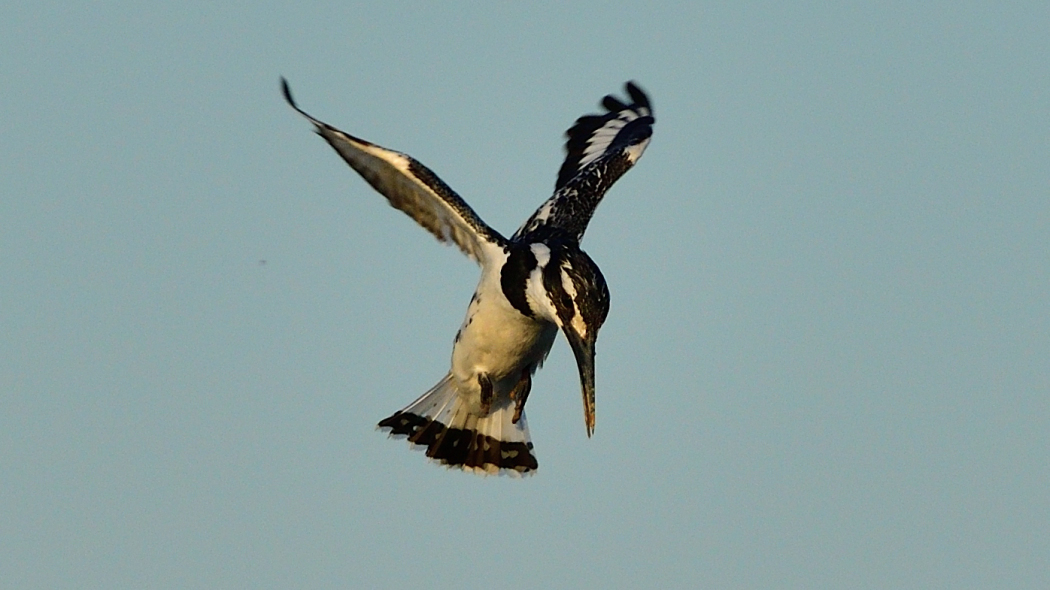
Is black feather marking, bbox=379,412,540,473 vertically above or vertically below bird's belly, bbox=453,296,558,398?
below

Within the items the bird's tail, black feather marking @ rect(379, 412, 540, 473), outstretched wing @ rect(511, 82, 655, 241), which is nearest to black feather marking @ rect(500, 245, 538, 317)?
outstretched wing @ rect(511, 82, 655, 241)

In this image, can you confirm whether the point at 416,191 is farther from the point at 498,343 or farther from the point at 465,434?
the point at 465,434

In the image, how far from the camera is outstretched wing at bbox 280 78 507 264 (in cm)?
1438

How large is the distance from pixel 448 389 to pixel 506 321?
232cm

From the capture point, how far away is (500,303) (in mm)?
14289

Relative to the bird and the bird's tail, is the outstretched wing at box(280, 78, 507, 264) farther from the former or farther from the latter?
the bird's tail

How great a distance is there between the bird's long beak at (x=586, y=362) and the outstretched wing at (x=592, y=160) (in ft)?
7.00

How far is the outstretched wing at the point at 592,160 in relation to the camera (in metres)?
15.9

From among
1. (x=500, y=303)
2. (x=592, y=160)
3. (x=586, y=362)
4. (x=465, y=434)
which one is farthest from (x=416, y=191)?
(x=592, y=160)

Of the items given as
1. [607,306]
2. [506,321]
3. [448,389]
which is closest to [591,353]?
[607,306]

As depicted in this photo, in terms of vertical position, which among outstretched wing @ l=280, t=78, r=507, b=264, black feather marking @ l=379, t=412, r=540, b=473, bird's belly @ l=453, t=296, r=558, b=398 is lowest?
black feather marking @ l=379, t=412, r=540, b=473

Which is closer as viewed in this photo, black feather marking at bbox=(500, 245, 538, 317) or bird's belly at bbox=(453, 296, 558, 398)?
black feather marking at bbox=(500, 245, 538, 317)

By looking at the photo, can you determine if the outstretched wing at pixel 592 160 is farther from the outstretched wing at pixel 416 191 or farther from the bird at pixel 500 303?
the outstretched wing at pixel 416 191

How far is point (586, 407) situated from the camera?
13.0 meters
